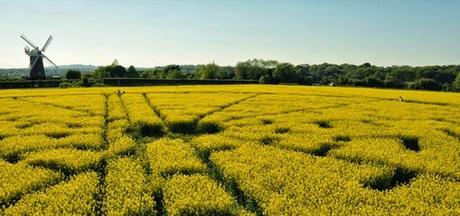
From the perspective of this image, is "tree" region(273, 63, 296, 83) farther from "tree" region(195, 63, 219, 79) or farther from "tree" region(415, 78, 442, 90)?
"tree" region(415, 78, 442, 90)

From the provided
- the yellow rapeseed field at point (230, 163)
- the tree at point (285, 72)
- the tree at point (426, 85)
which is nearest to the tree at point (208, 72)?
the tree at point (285, 72)

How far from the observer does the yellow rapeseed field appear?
1078cm

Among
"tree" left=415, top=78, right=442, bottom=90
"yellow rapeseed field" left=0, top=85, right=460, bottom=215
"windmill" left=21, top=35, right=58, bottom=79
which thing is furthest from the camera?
"windmill" left=21, top=35, right=58, bottom=79

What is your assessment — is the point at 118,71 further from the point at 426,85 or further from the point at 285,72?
the point at 426,85

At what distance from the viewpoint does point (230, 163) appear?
571 inches

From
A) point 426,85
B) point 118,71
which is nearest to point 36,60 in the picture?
point 118,71

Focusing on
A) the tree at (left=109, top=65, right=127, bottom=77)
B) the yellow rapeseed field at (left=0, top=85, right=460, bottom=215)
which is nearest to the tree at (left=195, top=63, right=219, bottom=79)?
the tree at (left=109, top=65, right=127, bottom=77)

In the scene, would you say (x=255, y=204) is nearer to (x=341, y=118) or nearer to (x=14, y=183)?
(x=14, y=183)

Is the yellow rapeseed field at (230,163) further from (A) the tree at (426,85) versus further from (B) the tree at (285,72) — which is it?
(B) the tree at (285,72)

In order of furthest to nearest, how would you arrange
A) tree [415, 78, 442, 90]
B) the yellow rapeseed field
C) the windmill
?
the windmill → tree [415, 78, 442, 90] → the yellow rapeseed field

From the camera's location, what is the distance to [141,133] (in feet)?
72.5

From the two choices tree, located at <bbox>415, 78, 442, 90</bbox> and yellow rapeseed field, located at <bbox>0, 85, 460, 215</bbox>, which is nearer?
yellow rapeseed field, located at <bbox>0, 85, 460, 215</bbox>

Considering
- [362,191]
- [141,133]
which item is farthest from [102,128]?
[362,191]

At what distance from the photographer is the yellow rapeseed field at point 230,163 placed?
1078 cm
